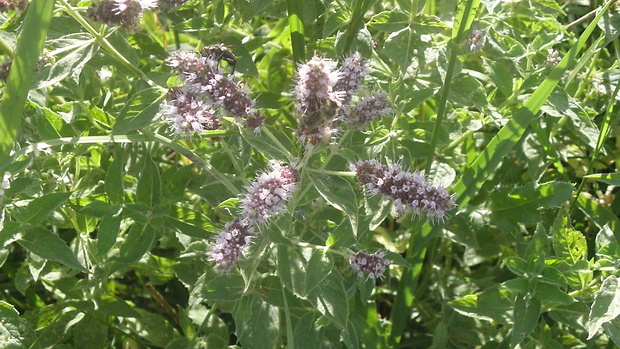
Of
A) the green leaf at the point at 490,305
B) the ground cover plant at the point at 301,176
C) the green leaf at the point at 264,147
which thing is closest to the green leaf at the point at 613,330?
the ground cover plant at the point at 301,176

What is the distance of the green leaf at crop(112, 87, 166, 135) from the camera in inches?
73.6

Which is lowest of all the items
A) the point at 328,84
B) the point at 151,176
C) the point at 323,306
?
the point at 323,306

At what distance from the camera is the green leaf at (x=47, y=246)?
1956mm

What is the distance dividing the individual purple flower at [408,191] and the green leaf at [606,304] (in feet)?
1.71

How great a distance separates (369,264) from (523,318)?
518mm

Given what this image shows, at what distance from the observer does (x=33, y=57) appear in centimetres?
165

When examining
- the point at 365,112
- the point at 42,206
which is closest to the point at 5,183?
the point at 42,206

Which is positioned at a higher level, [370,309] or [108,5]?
[108,5]

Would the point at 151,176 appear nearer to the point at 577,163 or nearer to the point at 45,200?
the point at 45,200

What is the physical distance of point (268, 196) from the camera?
1.65 m

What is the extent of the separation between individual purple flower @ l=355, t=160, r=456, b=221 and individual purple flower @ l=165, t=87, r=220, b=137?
0.40 m

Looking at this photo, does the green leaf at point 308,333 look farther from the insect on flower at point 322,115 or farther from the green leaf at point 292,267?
the insect on flower at point 322,115

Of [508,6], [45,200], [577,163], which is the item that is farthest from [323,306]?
[577,163]

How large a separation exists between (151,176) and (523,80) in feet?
3.99
